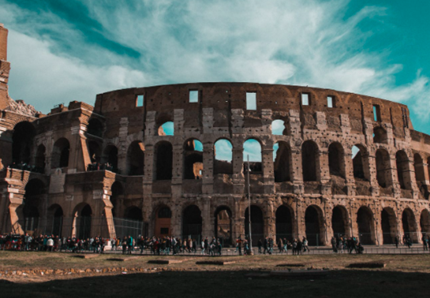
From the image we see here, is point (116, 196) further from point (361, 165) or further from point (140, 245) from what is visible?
point (361, 165)

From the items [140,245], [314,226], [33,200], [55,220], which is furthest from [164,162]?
[314,226]

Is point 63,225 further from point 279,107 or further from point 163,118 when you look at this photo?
point 279,107

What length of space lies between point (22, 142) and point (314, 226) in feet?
92.8

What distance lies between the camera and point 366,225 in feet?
106

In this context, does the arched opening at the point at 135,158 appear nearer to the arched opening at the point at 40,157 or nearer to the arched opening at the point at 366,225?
the arched opening at the point at 40,157

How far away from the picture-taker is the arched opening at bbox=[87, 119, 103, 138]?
33344 mm

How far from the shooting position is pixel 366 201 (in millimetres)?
31359

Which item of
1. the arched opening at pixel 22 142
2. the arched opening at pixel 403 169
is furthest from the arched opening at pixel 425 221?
the arched opening at pixel 22 142

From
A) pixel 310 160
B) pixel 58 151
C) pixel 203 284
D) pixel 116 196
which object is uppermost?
pixel 58 151

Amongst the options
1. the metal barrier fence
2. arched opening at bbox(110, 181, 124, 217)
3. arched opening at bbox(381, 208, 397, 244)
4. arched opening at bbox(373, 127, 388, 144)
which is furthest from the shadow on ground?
arched opening at bbox(373, 127, 388, 144)

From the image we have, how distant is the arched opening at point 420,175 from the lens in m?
35.8

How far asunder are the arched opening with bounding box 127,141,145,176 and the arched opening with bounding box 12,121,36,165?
1030cm

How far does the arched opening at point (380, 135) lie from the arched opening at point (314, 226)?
9207 millimetres

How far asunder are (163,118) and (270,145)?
9417 millimetres
